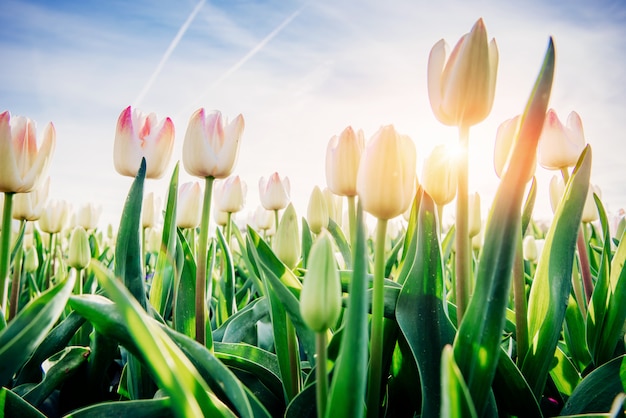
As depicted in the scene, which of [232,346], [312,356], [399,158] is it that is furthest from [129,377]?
[399,158]

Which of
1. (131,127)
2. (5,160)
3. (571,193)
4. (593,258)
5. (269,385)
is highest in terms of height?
(131,127)

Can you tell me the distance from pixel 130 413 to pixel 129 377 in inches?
9.6

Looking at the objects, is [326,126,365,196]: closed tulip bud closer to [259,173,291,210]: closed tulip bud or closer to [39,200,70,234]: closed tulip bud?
[259,173,291,210]: closed tulip bud

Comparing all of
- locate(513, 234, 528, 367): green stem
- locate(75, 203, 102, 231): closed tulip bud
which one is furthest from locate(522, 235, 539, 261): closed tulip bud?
locate(75, 203, 102, 231): closed tulip bud

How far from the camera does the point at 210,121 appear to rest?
1.05 meters

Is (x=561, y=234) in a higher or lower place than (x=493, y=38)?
lower

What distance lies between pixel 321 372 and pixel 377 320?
0.14m

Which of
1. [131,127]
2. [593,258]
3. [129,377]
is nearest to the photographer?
[129,377]

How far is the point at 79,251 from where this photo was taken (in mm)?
1512

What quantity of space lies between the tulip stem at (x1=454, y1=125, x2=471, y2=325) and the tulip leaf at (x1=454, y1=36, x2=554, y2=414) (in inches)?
3.8

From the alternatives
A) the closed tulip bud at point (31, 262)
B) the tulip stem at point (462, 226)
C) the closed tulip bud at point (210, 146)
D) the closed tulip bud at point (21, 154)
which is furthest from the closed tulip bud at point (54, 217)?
the tulip stem at point (462, 226)

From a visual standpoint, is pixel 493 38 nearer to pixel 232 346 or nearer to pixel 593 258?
pixel 232 346

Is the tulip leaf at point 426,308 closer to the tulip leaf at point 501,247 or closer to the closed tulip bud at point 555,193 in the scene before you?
the tulip leaf at point 501,247

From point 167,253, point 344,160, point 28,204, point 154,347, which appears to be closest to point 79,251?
point 28,204
